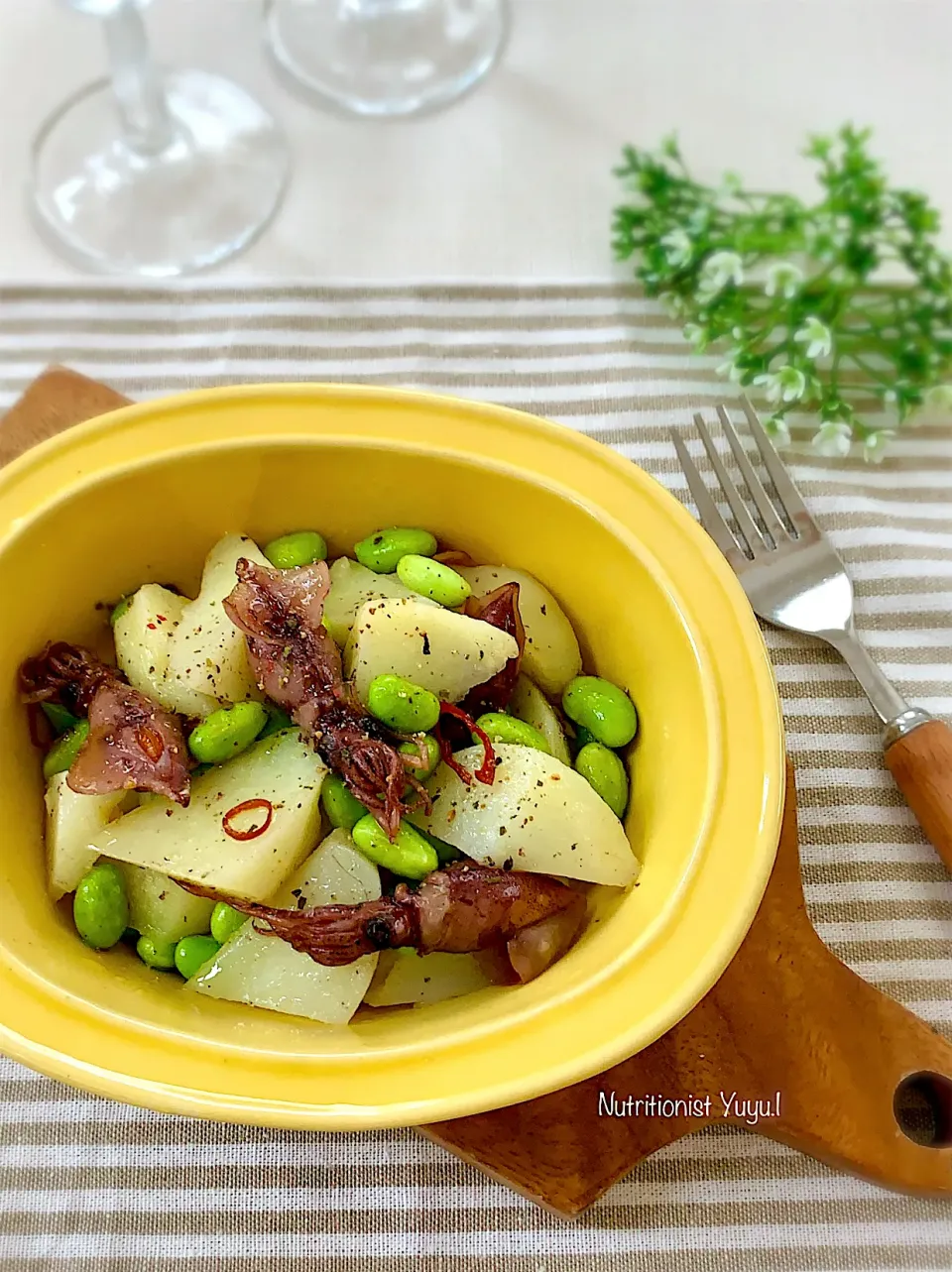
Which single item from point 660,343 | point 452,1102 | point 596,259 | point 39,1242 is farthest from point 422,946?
point 596,259

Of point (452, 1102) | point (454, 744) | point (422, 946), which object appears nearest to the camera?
point (452, 1102)

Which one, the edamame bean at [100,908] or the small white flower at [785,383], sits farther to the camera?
the small white flower at [785,383]

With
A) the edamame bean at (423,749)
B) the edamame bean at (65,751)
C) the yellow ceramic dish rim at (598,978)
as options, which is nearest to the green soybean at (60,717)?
the edamame bean at (65,751)

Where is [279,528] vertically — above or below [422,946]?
above

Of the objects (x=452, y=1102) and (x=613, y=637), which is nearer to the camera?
(x=452, y=1102)

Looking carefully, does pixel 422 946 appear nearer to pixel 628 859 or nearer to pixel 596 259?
pixel 628 859

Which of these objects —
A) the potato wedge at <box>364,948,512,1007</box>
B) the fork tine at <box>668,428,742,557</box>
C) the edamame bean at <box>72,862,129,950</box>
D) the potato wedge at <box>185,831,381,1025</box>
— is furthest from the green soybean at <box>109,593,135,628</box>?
the fork tine at <box>668,428,742,557</box>

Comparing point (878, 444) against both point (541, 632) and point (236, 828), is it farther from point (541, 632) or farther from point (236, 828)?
point (236, 828)

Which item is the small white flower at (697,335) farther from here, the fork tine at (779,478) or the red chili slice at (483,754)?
the red chili slice at (483,754)
